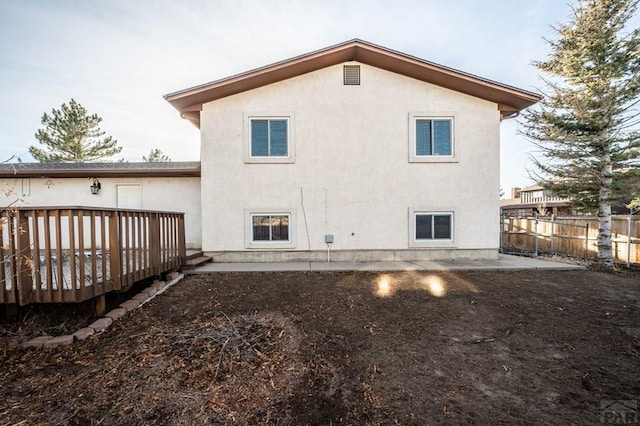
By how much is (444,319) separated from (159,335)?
158 inches

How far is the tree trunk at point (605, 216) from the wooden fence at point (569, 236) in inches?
25.3

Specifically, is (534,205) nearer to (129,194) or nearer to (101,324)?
(129,194)

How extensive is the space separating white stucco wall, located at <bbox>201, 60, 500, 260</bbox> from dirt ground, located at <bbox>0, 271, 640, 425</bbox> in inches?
122

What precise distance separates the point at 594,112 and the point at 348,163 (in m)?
7.35

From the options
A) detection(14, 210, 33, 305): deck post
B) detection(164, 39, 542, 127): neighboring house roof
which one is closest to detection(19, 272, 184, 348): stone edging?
detection(14, 210, 33, 305): deck post

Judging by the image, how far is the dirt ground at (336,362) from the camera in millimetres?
2191

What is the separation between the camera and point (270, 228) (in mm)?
7941

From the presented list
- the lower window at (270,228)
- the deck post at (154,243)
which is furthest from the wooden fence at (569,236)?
the deck post at (154,243)

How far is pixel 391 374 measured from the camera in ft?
8.79

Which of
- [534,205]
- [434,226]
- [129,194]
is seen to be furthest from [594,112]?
[534,205]

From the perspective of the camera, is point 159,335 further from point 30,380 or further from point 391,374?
point 391,374

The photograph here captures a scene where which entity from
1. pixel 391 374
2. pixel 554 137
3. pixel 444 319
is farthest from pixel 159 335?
pixel 554 137

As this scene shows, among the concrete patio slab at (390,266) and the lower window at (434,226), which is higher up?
the lower window at (434,226)

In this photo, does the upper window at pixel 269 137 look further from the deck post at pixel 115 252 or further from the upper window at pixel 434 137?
the deck post at pixel 115 252
